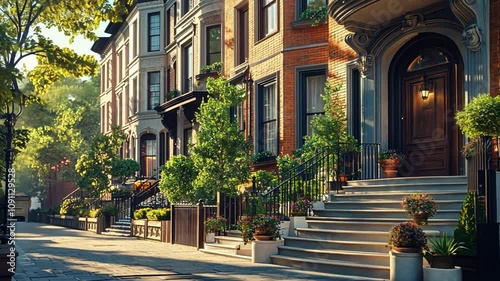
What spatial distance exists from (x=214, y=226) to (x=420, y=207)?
23.0 ft

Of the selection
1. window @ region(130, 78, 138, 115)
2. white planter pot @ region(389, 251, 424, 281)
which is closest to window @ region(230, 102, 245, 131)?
white planter pot @ region(389, 251, 424, 281)

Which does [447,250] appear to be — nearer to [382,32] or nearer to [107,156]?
[382,32]

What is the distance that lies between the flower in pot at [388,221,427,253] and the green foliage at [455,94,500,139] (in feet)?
7.80

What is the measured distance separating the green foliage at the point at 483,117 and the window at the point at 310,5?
341 inches

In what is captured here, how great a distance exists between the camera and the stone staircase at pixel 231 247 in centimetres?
1577

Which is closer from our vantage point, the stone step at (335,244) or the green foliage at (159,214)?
the stone step at (335,244)

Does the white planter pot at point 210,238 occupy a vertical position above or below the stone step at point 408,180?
below

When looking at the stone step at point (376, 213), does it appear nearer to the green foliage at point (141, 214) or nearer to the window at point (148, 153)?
the green foliage at point (141, 214)

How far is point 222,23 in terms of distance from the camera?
86.5 feet

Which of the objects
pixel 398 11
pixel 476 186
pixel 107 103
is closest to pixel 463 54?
pixel 398 11

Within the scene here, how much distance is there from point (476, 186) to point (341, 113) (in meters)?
7.10

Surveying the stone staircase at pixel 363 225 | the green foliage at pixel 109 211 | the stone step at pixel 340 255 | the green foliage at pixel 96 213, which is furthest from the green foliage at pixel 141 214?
the stone step at pixel 340 255

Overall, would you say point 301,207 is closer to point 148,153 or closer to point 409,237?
point 409,237

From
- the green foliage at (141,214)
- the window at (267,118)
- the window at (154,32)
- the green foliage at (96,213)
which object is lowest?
the green foliage at (96,213)
